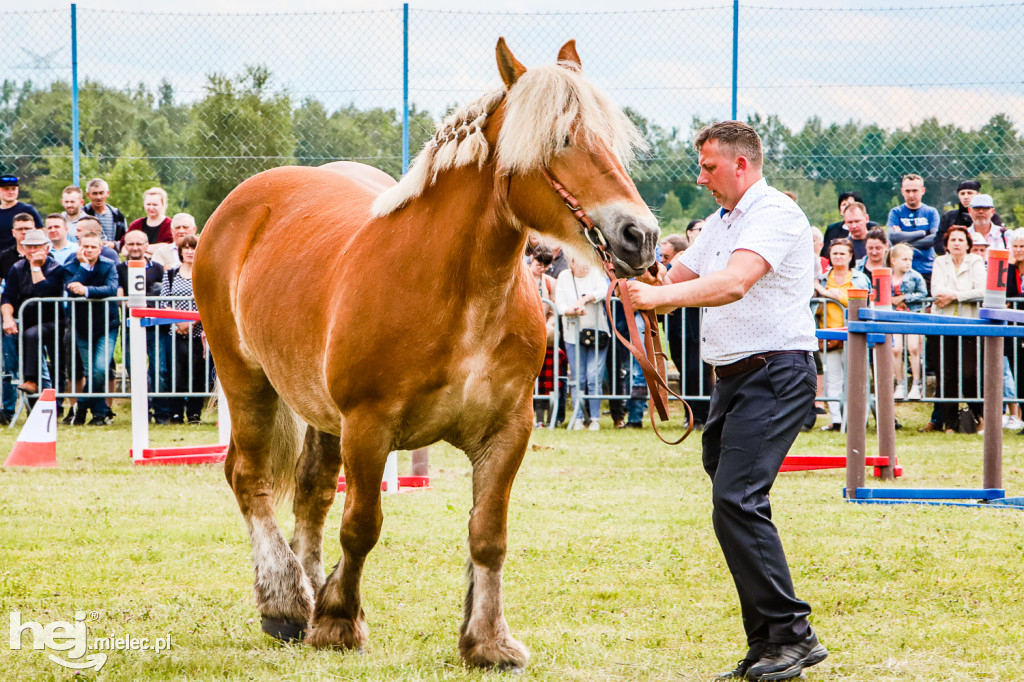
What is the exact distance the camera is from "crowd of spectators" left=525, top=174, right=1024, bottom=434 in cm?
1079

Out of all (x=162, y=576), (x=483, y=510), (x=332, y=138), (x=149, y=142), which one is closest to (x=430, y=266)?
(x=483, y=510)

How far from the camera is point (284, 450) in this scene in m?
4.89

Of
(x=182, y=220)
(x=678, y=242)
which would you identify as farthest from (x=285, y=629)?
(x=182, y=220)

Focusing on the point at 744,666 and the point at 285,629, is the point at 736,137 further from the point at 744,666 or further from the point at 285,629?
the point at 285,629

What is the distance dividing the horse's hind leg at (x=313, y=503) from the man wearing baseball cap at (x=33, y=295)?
7.67m

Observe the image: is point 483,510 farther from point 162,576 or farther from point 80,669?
point 162,576

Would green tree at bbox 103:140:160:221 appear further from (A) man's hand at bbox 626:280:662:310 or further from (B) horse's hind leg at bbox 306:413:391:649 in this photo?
(A) man's hand at bbox 626:280:662:310

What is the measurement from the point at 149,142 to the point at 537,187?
1183 centimetres

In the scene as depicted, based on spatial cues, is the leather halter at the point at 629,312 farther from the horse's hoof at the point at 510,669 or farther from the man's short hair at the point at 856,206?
the man's short hair at the point at 856,206

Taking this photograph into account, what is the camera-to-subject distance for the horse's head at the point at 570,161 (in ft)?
10.8

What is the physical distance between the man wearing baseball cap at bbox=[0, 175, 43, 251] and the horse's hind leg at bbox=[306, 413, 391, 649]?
31.3 feet

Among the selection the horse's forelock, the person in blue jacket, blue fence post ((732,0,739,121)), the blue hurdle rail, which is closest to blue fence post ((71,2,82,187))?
the person in blue jacket

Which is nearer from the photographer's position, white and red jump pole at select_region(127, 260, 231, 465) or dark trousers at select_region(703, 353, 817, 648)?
dark trousers at select_region(703, 353, 817, 648)

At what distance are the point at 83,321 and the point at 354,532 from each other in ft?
28.2
